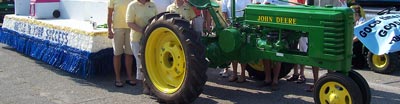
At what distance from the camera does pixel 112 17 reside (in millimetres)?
6309

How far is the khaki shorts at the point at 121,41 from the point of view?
6.31 meters

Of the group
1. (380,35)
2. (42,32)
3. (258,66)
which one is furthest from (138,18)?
(380,35)

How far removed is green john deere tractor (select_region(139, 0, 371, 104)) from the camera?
14.4 ft

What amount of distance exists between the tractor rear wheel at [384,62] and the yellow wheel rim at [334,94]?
9.95 ft

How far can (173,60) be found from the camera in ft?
18.2

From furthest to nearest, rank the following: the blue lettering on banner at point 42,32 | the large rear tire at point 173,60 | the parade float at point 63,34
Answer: the blue lettering on banner at point 42,32 < the parade float at point 63,34 < the large rear tire at point 173,60

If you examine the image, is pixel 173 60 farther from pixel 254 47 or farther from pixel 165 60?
pixel 254 47

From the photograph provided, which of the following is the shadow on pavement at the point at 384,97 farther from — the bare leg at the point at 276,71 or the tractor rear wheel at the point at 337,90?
the tractor rear wheel at the point at 337,90

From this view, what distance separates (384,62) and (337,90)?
10.7ft

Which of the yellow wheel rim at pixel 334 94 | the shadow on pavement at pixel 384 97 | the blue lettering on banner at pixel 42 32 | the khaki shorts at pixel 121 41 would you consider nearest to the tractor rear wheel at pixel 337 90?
the yellow wheel rim at pixel 334 94

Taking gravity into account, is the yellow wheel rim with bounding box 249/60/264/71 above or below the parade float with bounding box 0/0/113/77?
below

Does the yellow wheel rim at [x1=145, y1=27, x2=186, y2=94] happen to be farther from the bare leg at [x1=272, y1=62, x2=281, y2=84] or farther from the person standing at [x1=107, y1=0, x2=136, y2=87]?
the bare leg at [x1=272, y1=62, x2=281, y2=84]

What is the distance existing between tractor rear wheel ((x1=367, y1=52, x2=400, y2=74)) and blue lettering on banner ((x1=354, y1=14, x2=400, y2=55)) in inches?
26.2

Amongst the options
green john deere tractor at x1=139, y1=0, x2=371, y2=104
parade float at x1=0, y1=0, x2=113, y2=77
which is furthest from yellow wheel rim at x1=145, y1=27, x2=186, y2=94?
parade float at x1=0, y1=0, x2=113, y2=77
